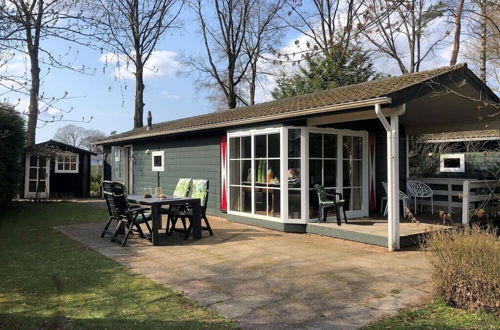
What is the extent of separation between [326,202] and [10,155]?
9109 mm

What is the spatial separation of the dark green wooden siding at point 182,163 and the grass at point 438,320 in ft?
23.8

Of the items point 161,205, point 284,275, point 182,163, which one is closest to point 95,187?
point 182,163

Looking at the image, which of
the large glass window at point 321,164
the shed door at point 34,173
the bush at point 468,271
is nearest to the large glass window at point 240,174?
the large glass window at point 321,164

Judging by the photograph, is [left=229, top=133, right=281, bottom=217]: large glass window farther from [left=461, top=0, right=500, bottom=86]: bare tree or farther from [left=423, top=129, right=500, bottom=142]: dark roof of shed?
[left=423, top=129, right=500, bottom=142]: dark roof of shed

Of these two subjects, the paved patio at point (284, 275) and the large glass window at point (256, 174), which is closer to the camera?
the paved patio at point (284, 275)

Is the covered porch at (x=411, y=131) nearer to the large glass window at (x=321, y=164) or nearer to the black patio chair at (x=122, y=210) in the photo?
the large glass window at (x=321, y=164)

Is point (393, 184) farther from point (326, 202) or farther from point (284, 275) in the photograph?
point (284, 275)

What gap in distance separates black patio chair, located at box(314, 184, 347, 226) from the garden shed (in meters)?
11.3

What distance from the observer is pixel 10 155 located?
465 inches

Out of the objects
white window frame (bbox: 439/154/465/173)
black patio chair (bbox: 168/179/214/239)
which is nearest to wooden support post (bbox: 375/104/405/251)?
black patio chair (bbox: 168/179/214/239)

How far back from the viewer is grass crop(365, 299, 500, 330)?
3504 mm

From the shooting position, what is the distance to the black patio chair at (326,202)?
8016 millimetres

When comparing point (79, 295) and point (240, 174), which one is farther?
point (240, 174)

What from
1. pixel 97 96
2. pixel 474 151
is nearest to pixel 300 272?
pixel 97 96
